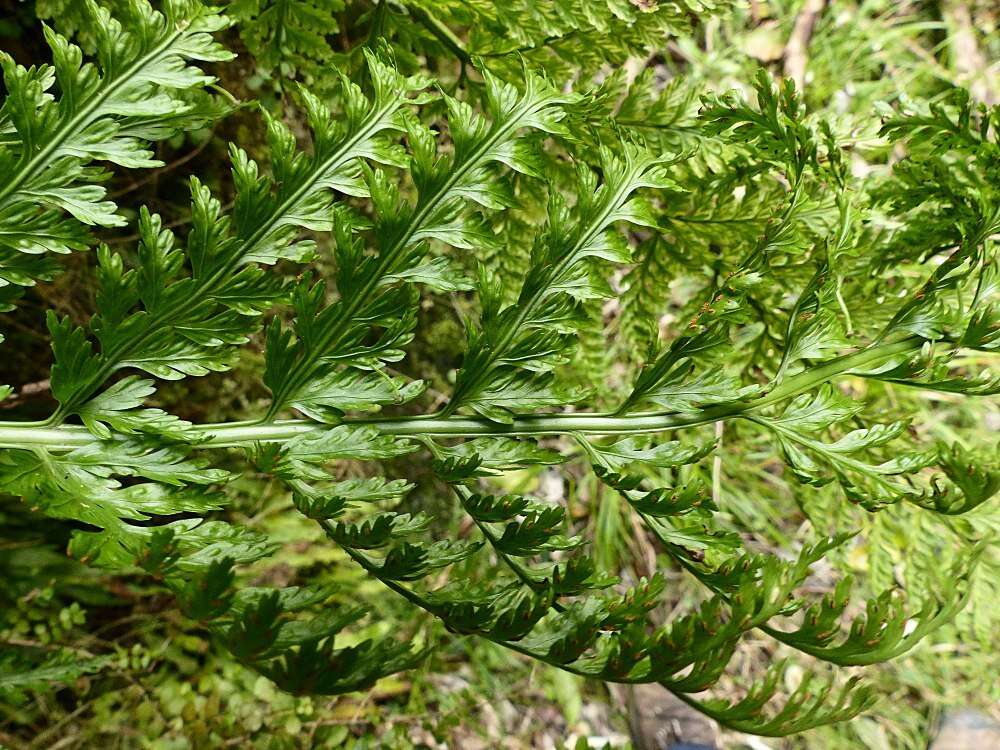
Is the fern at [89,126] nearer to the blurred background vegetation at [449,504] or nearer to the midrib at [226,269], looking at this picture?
the midrib at [226,269]

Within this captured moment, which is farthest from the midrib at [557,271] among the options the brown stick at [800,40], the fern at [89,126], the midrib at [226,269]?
the brown stick at [800,40]

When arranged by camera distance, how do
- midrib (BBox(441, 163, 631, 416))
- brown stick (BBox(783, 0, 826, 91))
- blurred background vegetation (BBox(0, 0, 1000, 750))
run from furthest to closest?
brown stick (BBox(783, 0, 826, 91)) → blurred background vegetation (BBox(0, 0, 1000, 750)) → midrib (BBox(441, 163, 631, 416))

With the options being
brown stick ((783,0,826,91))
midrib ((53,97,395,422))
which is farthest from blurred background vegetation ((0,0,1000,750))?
midrib ((53,97,395,422))

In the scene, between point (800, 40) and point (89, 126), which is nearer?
point (89, 126)

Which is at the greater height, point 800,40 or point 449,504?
point 800,40

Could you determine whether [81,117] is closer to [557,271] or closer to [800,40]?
[557,271]

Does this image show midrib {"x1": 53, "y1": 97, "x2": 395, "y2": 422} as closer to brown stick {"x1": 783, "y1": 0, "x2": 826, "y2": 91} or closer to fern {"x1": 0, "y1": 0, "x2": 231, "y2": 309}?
fern {"x1": 0, "y1": 0, "x2": 231, "y2": 309}

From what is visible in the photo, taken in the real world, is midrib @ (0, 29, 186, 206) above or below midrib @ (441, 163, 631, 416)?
above

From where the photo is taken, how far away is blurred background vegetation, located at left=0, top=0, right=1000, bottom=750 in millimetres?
1465

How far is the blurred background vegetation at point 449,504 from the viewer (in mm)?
1465

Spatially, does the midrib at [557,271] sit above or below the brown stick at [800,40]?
below

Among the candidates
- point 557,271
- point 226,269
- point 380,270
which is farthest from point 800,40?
point 226,269

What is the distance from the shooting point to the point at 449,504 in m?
2.47

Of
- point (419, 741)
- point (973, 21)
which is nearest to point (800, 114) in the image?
point (419, 741)
